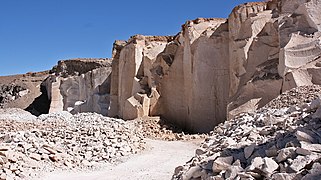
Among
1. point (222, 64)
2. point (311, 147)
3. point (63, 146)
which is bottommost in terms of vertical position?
point (63, 146)

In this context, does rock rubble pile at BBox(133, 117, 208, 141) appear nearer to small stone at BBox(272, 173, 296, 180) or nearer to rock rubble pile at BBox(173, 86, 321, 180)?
rock rubble pile at BBox(173, 86, 321, 180)

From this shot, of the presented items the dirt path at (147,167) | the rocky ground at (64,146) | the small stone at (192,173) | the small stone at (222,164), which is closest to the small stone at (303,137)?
the small stone at (222,164)

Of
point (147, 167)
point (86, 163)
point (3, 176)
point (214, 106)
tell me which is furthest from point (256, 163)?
point (214, 106)

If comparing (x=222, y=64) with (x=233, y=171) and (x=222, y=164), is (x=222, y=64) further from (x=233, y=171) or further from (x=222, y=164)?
(x=233, y=171)

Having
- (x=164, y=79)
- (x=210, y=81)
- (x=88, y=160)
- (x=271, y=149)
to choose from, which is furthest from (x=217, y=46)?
(x=271, y=149)

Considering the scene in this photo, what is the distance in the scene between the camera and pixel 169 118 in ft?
49.1

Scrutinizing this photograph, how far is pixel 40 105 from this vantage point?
29.4 metres

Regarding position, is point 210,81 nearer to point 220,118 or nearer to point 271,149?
point 220,118

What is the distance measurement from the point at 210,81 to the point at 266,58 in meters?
2.40

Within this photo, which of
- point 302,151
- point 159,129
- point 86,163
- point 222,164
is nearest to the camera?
point 302,151

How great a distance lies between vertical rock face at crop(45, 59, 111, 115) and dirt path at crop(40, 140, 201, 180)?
39.7 ft

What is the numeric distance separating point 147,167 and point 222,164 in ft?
12.2

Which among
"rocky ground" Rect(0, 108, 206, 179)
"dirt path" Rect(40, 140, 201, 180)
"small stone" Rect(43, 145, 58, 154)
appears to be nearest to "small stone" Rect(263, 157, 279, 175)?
"dirt path" Rect(40, 140, 201, 180)

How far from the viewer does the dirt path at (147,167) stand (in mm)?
6547
